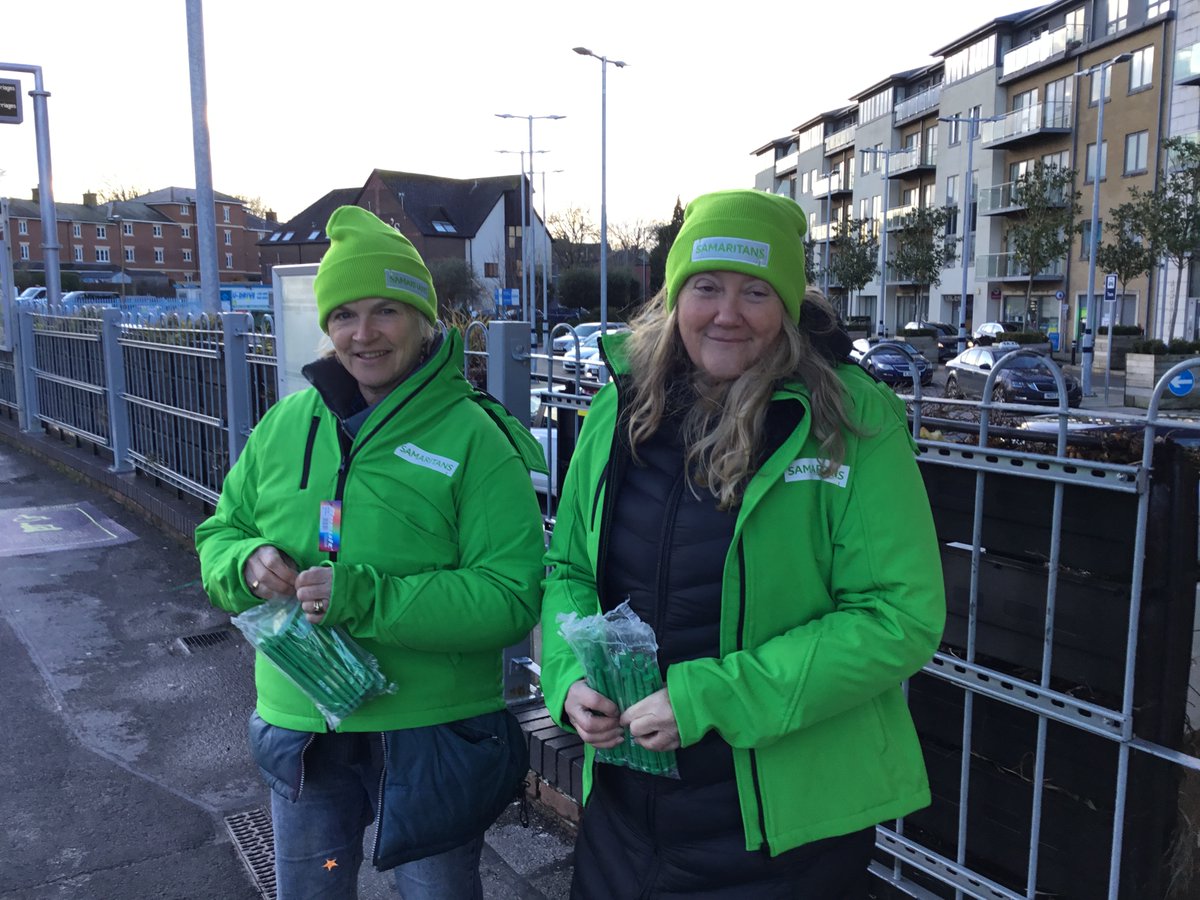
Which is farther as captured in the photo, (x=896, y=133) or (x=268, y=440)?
(x=896, y=133)

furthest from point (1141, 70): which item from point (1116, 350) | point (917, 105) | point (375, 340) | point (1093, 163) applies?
point (375, 340)

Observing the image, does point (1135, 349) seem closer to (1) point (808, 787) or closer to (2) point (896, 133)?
(1) point (808, 787)

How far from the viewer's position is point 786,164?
76.2 m

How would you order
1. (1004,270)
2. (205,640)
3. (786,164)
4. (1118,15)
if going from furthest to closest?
(786,164)
(1004,270)
(1118,15)
(205,640)

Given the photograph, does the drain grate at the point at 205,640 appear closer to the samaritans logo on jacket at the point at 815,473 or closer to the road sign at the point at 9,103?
the samaritans logo on jacket at the point at 815,473

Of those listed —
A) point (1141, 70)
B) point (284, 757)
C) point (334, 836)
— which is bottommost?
point (334, 836)

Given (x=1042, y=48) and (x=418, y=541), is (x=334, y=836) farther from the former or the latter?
(x=1042, y=48)

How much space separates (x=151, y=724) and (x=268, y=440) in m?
2.88

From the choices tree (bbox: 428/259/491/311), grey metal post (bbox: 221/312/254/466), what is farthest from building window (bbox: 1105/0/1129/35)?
grey metal post (bbox: 221/312/254/466)

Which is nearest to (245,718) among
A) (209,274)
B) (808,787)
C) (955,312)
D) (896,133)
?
(808,787)

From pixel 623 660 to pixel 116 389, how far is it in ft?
29.1

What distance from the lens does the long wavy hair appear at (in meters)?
1.79

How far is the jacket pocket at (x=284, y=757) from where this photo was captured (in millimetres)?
2275

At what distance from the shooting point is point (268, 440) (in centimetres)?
243
